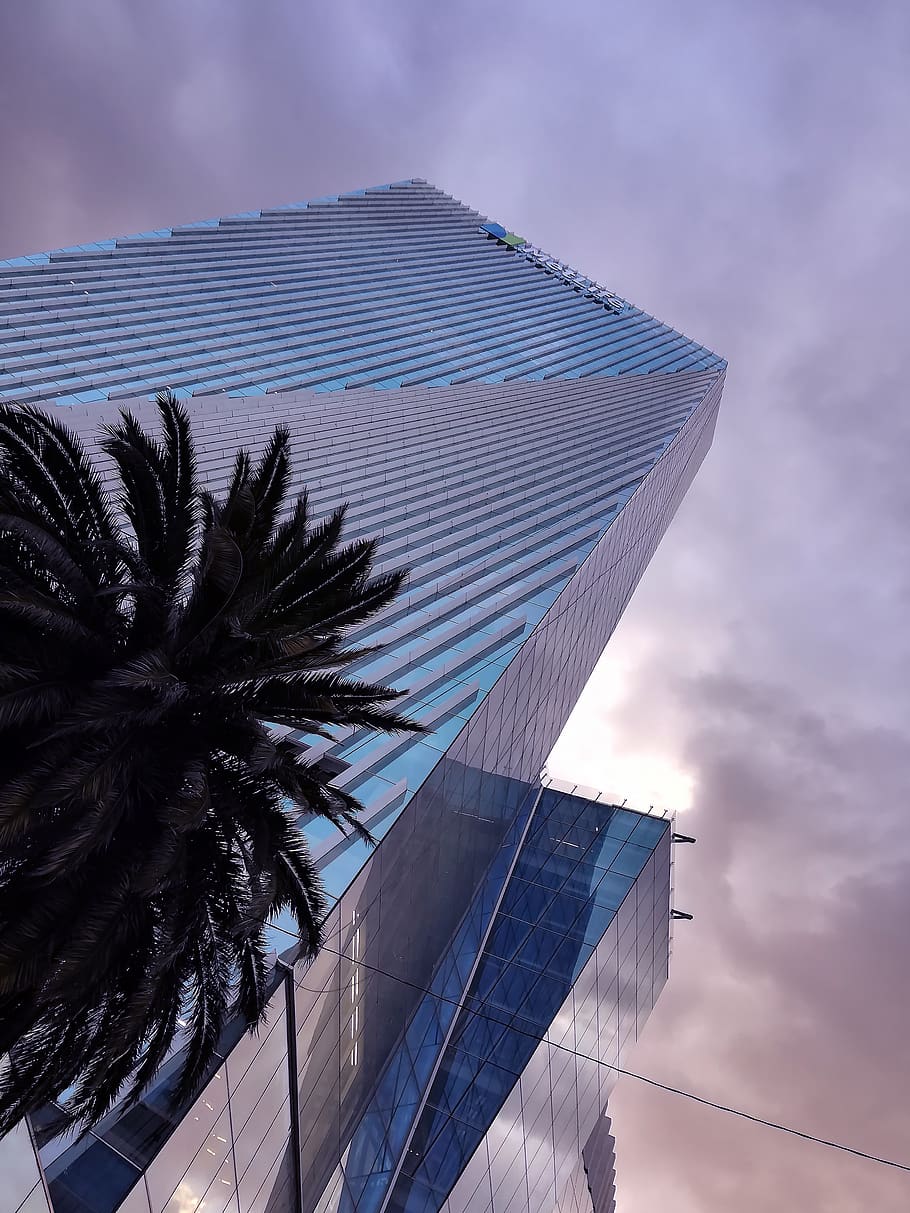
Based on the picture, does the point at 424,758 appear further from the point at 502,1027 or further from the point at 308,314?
the point at 308,314

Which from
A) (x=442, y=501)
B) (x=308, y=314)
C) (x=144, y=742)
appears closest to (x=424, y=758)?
(x=144, y=742)

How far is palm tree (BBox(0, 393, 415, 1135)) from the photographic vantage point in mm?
7496

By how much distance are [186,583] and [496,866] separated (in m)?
20.0

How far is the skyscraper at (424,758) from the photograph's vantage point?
13.7m

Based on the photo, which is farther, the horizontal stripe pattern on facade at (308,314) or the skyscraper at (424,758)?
the horizontal stripe pattern on facade at (308,314)

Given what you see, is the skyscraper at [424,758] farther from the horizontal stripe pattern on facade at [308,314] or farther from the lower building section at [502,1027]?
the horizontal stripe pattern on facade at [308,314]

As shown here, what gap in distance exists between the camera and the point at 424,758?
1795 centimetres

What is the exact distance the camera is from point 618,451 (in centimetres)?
5003

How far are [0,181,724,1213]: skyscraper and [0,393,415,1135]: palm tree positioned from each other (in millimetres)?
3112

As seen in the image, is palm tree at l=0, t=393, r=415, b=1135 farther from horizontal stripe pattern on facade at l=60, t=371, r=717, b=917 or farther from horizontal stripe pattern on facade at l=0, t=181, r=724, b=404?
horizontal stripe pattern on facade at l=0, t=181, r=724, b=404

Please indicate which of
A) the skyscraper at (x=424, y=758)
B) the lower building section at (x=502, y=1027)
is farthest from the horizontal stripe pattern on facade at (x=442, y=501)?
the lower building section at (x=502, y=1027)

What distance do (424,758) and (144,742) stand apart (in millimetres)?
10048

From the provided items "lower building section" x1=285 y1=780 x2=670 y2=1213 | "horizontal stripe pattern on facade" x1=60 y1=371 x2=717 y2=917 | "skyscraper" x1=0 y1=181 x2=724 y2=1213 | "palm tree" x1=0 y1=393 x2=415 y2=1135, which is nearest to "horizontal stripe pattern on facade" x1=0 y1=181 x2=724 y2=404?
"skyscraper" x1=0 y1=181 x2=724 y2=1213

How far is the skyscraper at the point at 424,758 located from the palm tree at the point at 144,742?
311cm
